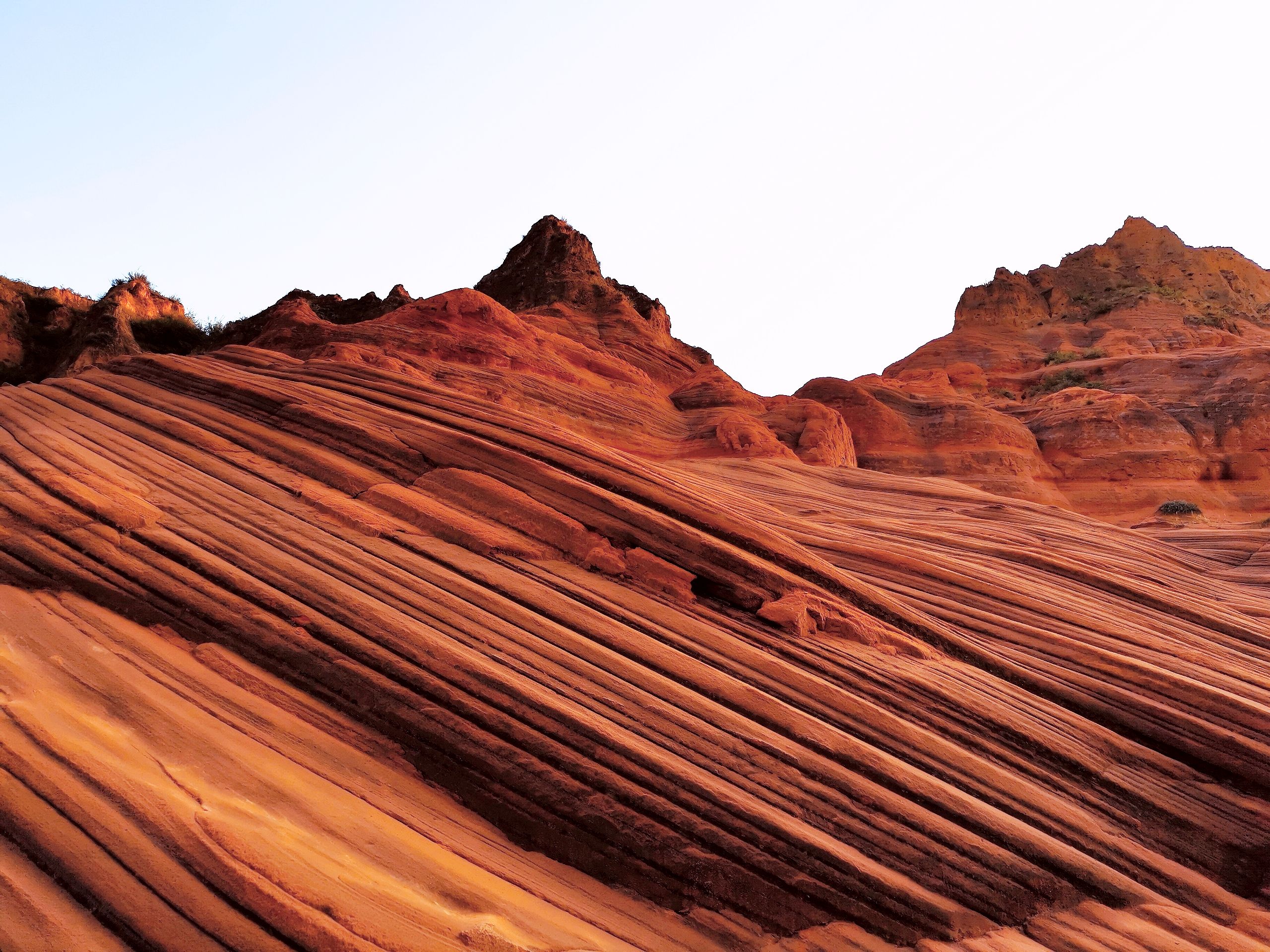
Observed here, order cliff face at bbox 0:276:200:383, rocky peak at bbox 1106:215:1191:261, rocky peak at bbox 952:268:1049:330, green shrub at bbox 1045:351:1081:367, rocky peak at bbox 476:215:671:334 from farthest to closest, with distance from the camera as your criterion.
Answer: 1. rocky peak at bbox 1106:215:1191:261
2. rocky peak at bbox 952:268:1049:330
3. green shrub at bbox 1045:351:1081:367
4. rocky peak at bbox 476:215:671:334
5. cliff face at bbox 0:276:200:383

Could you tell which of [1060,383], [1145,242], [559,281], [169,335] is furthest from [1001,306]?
[169,335]

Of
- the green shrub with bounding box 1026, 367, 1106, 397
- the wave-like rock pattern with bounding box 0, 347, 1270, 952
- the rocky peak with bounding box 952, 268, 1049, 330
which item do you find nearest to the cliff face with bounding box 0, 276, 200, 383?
the wave-like rock pattern with bounding box 0, 347, 1270, 952

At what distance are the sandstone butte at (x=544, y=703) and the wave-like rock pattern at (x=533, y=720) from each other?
3 cm

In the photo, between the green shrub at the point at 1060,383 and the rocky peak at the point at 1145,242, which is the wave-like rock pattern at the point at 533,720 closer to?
the green shrub at the point at 1060,383

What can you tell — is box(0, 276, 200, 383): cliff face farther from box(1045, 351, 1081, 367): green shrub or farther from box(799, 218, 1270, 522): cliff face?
box(1045, 351, 1081, 367): green shrub

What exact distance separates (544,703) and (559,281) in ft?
80.2

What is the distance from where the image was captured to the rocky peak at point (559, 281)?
28.2 m

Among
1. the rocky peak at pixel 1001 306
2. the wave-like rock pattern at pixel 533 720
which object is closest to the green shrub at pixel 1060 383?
the rocky peak at pixel 1001 306

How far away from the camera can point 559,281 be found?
28.7m

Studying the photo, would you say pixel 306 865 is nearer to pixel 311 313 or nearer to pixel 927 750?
pixel 927 750

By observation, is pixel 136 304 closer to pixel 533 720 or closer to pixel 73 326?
pixel 73 326

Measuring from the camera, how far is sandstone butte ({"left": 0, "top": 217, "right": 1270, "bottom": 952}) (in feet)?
14.3

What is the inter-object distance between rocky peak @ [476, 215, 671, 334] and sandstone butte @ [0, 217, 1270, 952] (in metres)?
16.7

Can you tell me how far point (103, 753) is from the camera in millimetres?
4473
